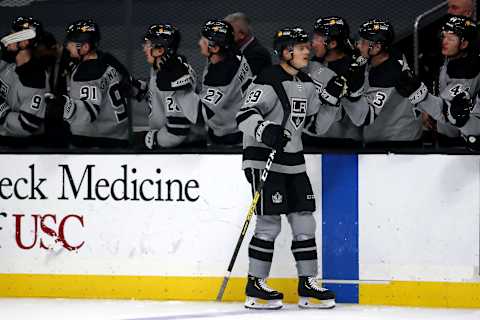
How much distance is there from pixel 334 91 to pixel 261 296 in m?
1.07

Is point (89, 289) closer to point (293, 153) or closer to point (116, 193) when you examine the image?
point (116, 193)

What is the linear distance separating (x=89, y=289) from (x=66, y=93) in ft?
3.56

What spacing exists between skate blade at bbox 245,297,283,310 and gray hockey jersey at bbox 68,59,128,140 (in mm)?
1172

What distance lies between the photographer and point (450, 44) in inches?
241

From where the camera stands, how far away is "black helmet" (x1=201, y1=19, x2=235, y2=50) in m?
6.36

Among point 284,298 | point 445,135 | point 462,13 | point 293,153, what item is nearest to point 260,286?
point 284,298

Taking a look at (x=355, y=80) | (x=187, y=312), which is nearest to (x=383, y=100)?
(x=355, y=80)

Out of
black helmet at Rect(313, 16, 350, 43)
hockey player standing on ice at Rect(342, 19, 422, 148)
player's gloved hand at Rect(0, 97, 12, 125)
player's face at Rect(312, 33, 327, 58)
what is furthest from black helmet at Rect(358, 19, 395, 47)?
player's gloved hand at Rect(0, 97, 12, 125)

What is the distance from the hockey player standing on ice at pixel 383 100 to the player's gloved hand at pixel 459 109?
0.84 ft

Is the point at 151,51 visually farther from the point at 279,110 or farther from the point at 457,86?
the point at 457,86

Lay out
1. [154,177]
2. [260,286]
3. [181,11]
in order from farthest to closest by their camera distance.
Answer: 1. [181,11]
2. [154,177]
3. [260,286]

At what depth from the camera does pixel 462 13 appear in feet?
20.8

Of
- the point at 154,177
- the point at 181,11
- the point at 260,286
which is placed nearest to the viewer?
the point at 260,286

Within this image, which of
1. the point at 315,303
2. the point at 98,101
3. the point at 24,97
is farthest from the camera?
the point at 24,97
